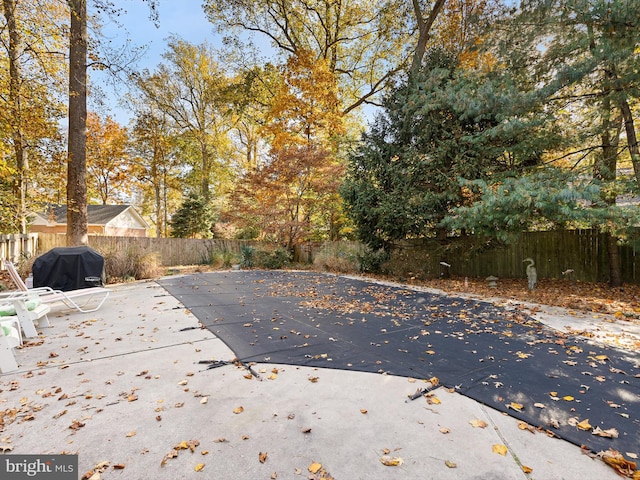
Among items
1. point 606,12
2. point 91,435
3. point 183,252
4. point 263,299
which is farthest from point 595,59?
point 183,252

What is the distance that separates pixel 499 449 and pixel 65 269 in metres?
7.30

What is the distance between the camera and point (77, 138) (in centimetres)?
788

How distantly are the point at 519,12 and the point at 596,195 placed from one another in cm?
406

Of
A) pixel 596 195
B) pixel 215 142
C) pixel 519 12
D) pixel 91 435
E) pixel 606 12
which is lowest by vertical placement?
pixel 91 435

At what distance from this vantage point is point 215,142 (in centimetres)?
1919

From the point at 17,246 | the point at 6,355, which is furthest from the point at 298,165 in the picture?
the point at 6,355

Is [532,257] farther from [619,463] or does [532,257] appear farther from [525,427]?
[619,463]

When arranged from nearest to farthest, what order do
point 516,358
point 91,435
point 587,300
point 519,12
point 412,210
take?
point 91,435 → point 516,358 → point 587,300 → point 519,12 → point 412,210

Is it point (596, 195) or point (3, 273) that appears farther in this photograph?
point (3, 273)

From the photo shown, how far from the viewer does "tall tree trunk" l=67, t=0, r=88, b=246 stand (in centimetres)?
757

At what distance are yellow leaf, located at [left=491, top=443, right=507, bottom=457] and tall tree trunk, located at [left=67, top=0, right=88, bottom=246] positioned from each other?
9.30 meters

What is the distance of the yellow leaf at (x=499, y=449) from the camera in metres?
1.68

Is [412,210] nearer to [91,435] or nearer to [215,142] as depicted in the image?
[91,435]

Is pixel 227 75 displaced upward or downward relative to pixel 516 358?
upward
